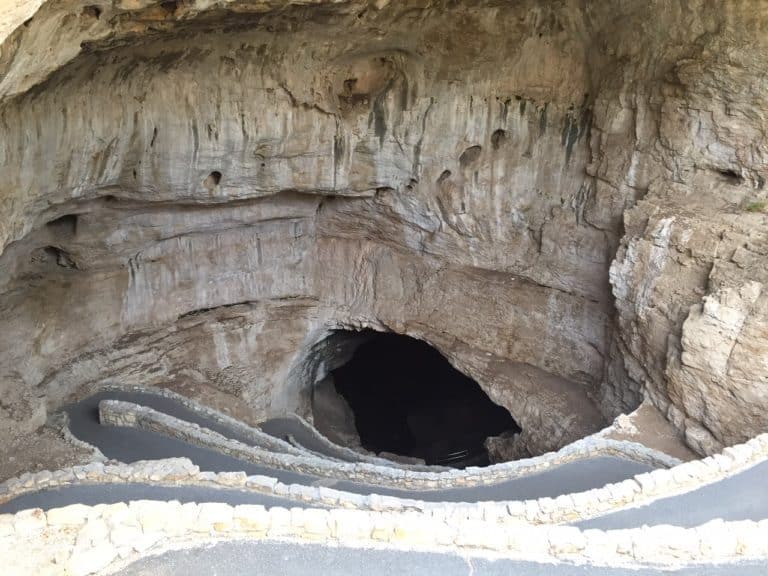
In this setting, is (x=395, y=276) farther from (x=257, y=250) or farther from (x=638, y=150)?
(x=638, y=150)

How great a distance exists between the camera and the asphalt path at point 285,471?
8281 millimetres

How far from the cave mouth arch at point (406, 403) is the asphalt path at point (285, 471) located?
6.41m

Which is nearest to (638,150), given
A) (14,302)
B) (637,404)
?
(637,404)

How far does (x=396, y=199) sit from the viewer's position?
13523 millimetres

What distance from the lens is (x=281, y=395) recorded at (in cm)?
1517

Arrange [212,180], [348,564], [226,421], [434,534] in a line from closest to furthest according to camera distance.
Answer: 1. [348,564]
2. [434,534]
3. [226,421]
4. [212,180]

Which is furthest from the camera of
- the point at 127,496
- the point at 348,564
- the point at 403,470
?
the point at 403,470

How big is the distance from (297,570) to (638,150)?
8.66 meters

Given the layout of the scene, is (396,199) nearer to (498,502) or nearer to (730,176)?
(730,176)

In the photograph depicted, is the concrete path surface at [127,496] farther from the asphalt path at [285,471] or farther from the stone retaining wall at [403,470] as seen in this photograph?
the stone retaining wall at [403,470]

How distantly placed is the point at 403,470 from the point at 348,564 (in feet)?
14.1

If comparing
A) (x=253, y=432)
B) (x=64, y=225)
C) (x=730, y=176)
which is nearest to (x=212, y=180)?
(x=64, y=225)

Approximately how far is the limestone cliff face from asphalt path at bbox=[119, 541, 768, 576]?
14.2 feet

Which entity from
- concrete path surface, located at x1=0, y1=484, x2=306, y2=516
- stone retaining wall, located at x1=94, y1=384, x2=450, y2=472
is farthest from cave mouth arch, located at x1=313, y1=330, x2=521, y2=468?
concrete path surface, located at x1=0, y1=484, x2=306, y2=516
